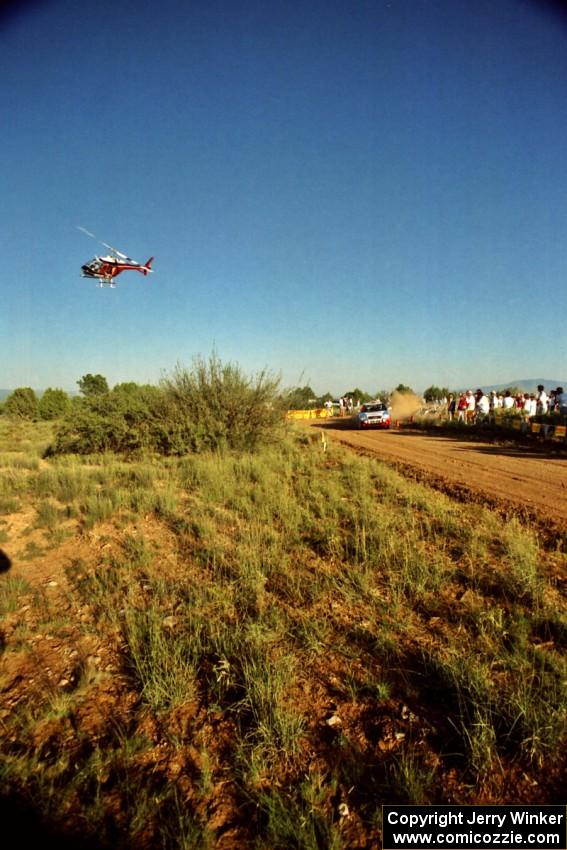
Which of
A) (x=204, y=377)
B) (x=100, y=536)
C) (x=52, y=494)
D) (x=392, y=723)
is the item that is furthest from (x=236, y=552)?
(x=204, y=377)

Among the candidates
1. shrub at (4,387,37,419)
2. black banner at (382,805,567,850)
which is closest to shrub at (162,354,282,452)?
black banner at (382,805,567,850)

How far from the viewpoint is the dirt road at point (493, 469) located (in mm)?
6570

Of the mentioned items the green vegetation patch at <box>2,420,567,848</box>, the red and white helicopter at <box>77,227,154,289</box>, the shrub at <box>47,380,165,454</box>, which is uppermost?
the red and white helicopter at <box>77,227,154,289</box>

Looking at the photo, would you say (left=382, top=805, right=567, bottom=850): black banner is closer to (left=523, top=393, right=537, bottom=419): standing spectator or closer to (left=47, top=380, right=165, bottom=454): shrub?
(left=47, top=380, right=165, bottom=454): shrub

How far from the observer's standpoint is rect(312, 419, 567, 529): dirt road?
657cm

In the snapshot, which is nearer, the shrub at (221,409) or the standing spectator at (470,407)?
the shrub at (221,409)

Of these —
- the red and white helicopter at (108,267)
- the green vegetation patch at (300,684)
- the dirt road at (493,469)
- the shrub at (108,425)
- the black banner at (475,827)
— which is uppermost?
the red and white helicopter at (108,267)

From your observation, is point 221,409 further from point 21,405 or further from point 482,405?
point 21,405

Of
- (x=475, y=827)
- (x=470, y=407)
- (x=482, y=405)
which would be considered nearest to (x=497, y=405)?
(x=470, y=407)

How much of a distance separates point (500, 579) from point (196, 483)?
5980mm

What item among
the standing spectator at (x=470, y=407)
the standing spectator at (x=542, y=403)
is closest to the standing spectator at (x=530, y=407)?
the standing spectator at (x=542, y=403)

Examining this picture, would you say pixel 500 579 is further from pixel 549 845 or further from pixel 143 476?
pixel 143 476

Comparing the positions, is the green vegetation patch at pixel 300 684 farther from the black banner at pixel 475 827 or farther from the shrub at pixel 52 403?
the shrub at pixel 52 403

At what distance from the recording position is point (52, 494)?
7.43 metres
